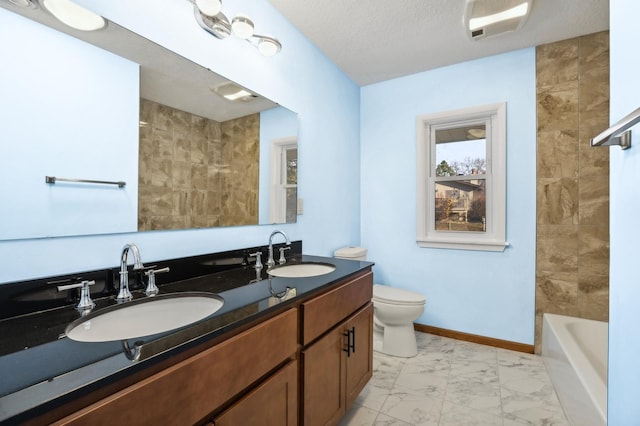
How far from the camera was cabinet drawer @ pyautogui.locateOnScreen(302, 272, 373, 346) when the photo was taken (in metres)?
1.17

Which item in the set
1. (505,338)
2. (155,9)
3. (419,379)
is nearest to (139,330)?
(155,9)

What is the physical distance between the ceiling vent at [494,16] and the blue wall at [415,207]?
0.49 meters

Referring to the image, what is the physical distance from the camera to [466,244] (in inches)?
101

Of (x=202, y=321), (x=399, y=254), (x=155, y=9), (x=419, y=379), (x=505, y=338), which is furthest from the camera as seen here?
(x=399, y=254)

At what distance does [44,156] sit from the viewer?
943 millimetres

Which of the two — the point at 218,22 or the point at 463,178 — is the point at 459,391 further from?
the point at 218,22

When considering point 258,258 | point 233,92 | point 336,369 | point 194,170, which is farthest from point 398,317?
point 233,92

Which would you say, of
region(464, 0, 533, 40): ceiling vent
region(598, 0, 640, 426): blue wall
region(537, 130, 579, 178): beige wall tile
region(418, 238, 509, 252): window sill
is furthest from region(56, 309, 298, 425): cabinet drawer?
region(537, 130, 579, 178): beige wall tile

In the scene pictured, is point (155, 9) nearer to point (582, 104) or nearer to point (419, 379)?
point (419, 379)

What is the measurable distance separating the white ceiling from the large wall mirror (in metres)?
0.89

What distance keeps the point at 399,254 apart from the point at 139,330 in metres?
2.35

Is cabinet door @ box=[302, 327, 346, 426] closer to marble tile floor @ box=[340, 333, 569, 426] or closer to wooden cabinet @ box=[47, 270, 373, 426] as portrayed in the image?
wooden cabinet @ box=[47, 270, 373, 426]

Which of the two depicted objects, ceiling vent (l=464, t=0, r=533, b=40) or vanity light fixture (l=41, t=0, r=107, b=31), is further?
ceiling vent (l=464, t=0, r=533, b=40)

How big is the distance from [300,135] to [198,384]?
1731mm
